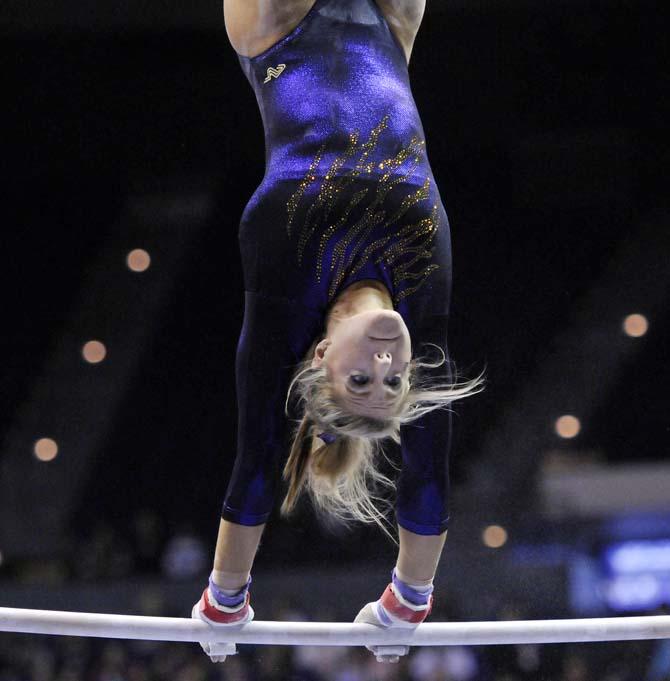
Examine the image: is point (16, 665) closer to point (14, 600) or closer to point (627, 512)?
point (14, 600)

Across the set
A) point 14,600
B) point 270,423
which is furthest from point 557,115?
point 14,600

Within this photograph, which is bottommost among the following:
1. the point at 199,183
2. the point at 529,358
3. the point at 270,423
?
the point at 529,358

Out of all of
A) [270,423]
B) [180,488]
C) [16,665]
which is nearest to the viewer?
[270,423]

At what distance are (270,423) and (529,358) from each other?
6.71 ft

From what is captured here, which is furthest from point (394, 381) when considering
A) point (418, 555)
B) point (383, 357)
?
point (418, 555)

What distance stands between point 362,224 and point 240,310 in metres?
1.93

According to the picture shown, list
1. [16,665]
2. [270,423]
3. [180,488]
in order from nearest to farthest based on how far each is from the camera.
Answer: [270,423] < [16,665] < [180,488]

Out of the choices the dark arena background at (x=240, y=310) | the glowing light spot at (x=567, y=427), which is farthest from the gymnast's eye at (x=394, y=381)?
the glowing light spot at (x=567, y=427)

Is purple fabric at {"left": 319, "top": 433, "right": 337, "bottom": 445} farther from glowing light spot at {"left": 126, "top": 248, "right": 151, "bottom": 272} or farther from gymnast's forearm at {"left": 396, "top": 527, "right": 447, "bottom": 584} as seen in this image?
glowing light spot at {"left": 126, "top": 248, "right": 151, "bottom": 272}

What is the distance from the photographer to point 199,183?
383 centimetres

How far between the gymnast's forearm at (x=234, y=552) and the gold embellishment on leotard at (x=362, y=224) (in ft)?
1.62

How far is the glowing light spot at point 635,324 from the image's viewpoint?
3982 millimetres

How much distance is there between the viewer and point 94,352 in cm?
396

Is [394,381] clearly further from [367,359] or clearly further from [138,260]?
[138,260]
